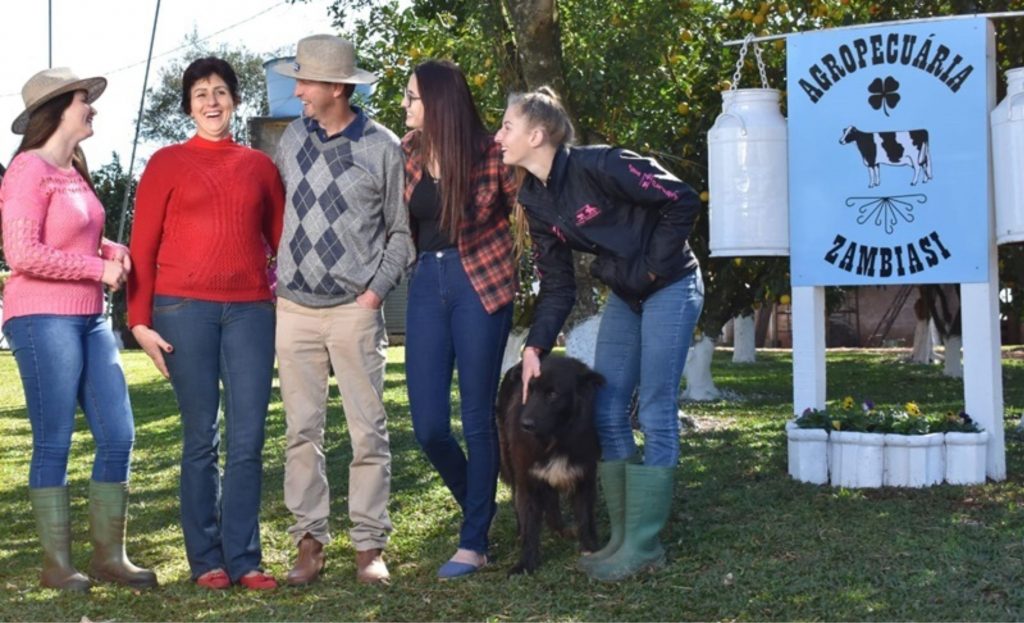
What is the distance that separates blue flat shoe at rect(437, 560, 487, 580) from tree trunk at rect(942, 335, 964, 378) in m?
13.0

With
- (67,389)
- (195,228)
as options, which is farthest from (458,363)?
(67,389)

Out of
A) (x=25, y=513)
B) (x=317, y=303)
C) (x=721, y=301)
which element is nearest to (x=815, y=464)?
(x=317, y=303)

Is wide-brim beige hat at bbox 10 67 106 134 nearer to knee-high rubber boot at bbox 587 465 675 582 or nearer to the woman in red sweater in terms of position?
the woman in red sweater

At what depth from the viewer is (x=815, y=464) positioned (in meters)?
7.30

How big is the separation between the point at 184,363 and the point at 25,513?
9.59 ft

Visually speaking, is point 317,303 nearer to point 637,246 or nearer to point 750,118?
point 637,246

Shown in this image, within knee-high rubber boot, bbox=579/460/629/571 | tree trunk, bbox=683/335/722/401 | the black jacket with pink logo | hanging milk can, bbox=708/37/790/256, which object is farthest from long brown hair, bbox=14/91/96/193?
tree trunk, bbox=683/335/722/401

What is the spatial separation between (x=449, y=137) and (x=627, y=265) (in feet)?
2.78

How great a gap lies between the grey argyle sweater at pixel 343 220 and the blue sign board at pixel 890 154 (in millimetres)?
2950

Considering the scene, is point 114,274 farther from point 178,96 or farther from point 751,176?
point 178,96

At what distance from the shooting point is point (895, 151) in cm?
736

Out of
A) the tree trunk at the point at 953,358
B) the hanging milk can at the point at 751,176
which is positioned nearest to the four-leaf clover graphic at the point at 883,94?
the hanging milk can at the point at 751,176

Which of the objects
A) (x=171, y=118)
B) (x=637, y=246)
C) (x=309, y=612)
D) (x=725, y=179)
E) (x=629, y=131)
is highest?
(x=171, y=118)

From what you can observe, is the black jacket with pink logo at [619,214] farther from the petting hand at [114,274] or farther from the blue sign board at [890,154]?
the blue sign board at [890,154]
